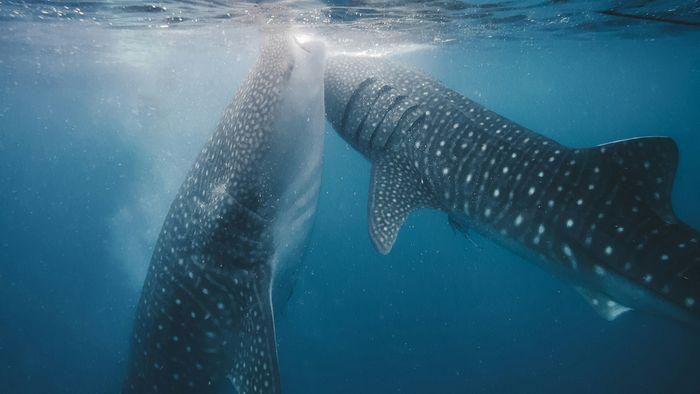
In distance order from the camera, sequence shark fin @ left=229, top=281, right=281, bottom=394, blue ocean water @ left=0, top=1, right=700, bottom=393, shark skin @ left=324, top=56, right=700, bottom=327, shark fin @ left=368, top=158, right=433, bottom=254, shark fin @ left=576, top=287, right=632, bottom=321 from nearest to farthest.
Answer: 1. shark skin @ left=324, top=56, right=700, bottom=327
2. shark fin @ left=229, top=281, right=281, bottom=394
3. shark fin @ left=576, top=287, right=632, bottom=321
4. shark fin @ left=368, top=158, right=433, bottom=254
5. blue ocean water @ left=0, top=1, right=700, bottom=393

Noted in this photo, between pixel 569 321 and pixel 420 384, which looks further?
pixel 569 321

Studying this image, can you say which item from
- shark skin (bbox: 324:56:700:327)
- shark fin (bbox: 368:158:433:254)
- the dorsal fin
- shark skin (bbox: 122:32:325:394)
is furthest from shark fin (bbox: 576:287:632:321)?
shark skin (bbox: 122:32:325:394)

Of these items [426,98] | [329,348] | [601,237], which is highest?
[426,98]

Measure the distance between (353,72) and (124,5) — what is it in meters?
9.85

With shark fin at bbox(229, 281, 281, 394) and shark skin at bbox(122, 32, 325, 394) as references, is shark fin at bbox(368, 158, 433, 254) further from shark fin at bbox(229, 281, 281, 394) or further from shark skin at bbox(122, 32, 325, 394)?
shark fin at bbox(229, 281, 281, 394)

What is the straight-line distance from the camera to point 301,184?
146 inches

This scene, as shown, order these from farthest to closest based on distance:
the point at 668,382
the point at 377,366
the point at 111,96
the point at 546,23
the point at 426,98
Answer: the point at 111,96 → the point at 377,366 → the point at 546,23 → the point at 668,382 → the point at 426,98

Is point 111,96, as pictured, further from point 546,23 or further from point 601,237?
point 601,237

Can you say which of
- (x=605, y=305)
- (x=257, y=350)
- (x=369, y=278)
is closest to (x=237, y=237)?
(x=257, y=350)

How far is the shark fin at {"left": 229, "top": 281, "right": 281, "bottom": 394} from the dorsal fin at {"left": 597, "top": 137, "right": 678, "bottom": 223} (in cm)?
314

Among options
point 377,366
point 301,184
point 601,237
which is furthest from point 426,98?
point 377,366

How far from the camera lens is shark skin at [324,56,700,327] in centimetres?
283

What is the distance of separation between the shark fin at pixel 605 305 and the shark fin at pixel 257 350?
2.80 meters

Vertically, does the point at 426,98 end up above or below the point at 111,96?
above
